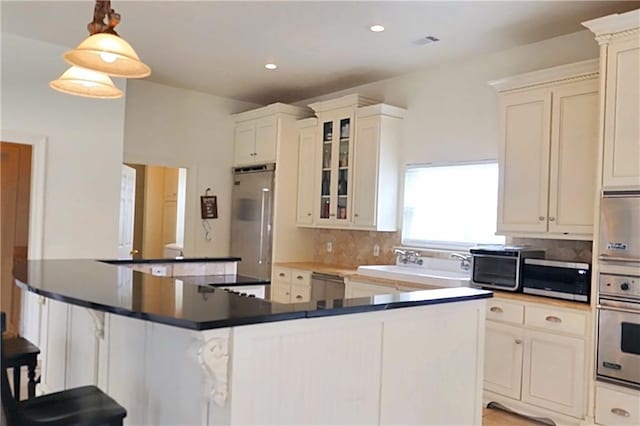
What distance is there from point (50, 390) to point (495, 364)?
116 inches

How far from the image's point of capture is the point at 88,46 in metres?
2.26

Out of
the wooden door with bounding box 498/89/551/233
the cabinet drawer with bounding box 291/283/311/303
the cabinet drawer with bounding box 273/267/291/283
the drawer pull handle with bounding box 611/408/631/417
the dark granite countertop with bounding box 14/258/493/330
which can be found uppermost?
the wooden door with bounding box 498/89/551/233

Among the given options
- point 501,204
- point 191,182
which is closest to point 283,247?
point 191,182

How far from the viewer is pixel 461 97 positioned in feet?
15.1

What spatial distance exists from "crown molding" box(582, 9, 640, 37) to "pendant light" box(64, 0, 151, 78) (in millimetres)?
2672

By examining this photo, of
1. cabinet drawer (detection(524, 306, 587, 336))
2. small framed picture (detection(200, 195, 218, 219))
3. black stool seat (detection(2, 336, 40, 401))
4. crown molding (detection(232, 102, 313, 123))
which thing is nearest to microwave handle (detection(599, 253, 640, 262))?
cabinet drawer (detection(524, 306, 587, 336))

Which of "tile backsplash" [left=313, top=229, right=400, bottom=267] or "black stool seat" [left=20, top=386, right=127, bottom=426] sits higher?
"tile backsplash" [left=313, top=229, right=400, bottom=267]

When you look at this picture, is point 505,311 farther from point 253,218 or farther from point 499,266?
point 253,218

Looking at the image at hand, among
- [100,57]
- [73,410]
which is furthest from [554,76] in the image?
[73,410]

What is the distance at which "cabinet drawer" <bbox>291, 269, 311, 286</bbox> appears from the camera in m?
5.20

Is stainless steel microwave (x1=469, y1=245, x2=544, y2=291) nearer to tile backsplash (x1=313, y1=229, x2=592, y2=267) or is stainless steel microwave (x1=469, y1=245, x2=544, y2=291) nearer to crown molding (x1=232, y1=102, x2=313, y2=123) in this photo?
tile backsplash (x1=313, y1=229, x2=592, y2=267)

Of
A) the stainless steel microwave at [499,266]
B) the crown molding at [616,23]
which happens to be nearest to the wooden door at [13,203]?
the stainless steel microwave at [499,266]

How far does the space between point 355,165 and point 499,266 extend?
1.88 meters

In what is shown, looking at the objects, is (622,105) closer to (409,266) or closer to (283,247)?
(409,266)
